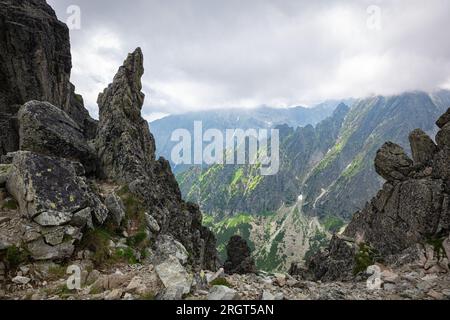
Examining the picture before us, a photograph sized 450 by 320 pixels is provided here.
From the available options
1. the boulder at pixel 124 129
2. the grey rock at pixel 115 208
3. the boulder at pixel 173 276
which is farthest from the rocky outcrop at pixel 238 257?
the boulder at pixel 173 276

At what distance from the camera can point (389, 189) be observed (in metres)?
46.6

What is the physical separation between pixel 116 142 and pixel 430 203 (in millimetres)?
40522

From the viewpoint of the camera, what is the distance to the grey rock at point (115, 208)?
25.7m

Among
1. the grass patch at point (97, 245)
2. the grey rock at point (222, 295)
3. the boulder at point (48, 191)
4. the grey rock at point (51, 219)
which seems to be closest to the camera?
the grey rock at point (222, 295)

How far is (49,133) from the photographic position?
102 feet

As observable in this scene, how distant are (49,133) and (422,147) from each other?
163ft

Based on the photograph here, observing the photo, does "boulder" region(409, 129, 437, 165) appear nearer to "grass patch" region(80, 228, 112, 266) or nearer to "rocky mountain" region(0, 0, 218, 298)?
"rocky mountain" region(0, 0, 218, 298)

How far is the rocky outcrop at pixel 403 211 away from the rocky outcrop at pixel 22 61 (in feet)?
179

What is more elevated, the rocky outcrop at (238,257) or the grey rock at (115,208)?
the grey rock at (115,208)

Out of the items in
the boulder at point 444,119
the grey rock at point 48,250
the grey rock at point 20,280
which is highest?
the boulder at point 444,119

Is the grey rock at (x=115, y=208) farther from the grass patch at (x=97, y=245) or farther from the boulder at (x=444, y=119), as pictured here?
the boulder at (x=444, y=119)

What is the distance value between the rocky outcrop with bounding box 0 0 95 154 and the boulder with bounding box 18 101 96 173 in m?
22.0

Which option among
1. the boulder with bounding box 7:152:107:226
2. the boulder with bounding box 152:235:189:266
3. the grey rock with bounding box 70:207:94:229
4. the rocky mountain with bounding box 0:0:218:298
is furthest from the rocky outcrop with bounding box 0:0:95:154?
the boulder with bounding box 152:235:189:266
